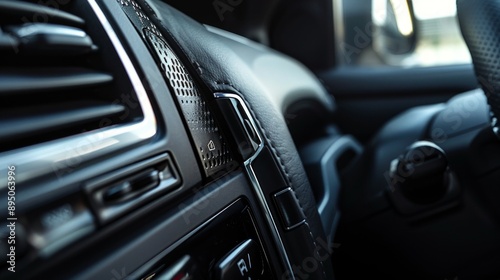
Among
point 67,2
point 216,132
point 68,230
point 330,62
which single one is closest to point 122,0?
point 67,2

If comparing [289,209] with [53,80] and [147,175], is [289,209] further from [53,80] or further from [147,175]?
[53,80]

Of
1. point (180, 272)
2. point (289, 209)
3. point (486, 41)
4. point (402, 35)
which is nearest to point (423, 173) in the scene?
point (486, 41)

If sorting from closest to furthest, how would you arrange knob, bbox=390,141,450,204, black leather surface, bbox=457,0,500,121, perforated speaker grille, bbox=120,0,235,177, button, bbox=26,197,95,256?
button, bbox=26,197,95,256 → perforated speaker grille, bbox=120,0,235,177 → black leather surface, bbox=457,0,500,121 → knob, bbox=390,141,450,204

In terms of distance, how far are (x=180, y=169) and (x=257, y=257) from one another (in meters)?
0.18

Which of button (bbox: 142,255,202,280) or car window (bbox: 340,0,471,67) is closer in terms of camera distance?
button (bbox: 142,255,202,280)

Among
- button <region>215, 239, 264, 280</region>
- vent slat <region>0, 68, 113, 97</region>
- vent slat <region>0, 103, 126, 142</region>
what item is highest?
vent slat <region>0, 68, 113, 97</region>

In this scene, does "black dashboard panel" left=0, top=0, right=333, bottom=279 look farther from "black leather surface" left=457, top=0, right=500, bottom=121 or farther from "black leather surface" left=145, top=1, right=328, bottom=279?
"black leather surface" left=457, top=0, right=500, bottom=121

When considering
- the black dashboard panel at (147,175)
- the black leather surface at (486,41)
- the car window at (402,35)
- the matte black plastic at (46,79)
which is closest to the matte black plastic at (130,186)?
the black dashboard panel at (147,175)

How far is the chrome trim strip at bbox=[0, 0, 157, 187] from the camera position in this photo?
18.5 inches

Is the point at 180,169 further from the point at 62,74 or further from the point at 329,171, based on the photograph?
the point at 329,171

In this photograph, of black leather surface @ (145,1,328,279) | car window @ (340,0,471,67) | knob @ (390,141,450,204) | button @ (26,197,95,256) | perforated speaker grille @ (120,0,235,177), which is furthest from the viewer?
car window @ (340,0,471,67)

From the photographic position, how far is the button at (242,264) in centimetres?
64

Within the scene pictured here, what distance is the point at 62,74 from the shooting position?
0.58 m

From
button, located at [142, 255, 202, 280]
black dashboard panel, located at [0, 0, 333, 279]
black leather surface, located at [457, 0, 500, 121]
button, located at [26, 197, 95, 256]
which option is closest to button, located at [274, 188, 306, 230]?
black dashboard panel, located at [0, 0, 333, 279]
